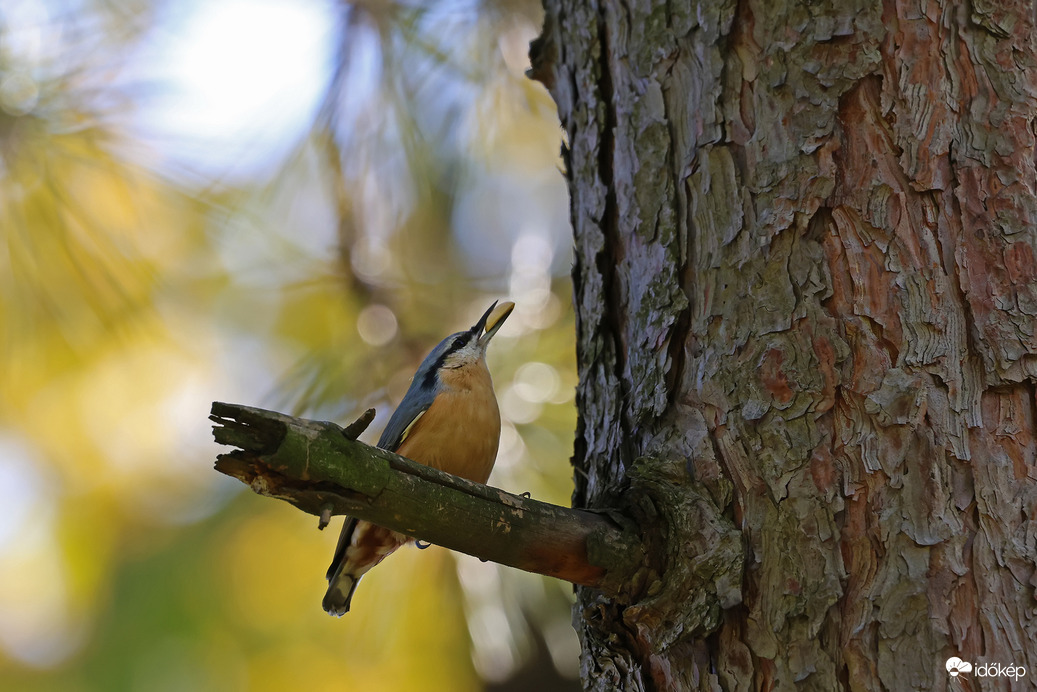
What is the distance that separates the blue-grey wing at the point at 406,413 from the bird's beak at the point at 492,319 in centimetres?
34

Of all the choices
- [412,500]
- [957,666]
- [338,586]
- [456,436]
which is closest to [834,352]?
[957,666]

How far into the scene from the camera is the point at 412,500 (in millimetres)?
1352

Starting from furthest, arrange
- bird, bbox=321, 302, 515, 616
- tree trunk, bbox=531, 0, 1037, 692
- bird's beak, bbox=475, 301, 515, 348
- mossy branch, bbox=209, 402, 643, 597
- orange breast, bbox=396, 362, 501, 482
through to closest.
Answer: bird's beak, bbox=475, 301, 515, 348, orange breast, bbox=396, 362, 501, 482, bird, bbox=321, 302, 515, 616, tree trunk, bbox=531, 0, 1037, 692, mossy branch, bbox=209, 402, 643, 597

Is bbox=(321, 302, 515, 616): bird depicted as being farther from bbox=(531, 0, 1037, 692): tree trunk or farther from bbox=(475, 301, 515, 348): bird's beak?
bbox=(531, 0, 1037, 692): tree trunk

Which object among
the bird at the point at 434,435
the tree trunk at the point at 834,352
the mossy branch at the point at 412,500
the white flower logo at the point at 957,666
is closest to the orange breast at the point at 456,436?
the bird at the point at 434,435

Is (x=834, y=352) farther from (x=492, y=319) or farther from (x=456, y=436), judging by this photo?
(x=492, y=319)

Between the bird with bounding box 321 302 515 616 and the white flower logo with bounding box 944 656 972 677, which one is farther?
the bird with bounding box 321 302 515 616

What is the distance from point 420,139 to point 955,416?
6.84 ft

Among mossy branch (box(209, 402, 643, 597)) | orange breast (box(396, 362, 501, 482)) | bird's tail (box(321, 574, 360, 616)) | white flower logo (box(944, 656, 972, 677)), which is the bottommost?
white flower logo (box(944, 656, 972, 677))

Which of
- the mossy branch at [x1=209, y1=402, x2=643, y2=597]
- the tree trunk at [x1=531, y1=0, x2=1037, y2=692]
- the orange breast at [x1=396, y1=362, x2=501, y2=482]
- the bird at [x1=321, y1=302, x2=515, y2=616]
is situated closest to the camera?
the mossy branch at [x1=209, y1=402, x2=643, y2=597]

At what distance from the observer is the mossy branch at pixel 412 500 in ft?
3.91

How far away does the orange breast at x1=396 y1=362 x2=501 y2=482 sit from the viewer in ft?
7.99

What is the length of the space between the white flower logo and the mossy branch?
1.70ft

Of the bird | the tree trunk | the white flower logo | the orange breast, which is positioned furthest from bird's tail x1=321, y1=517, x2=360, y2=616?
the white flower logo
